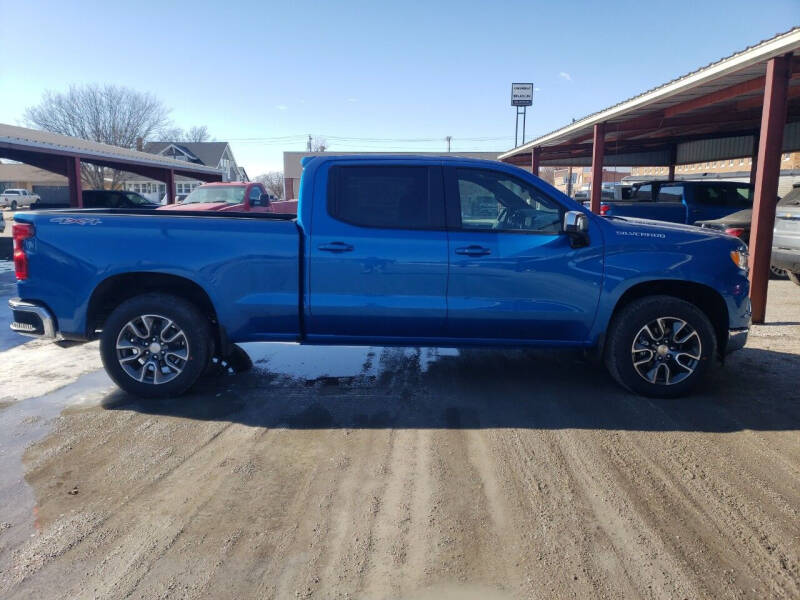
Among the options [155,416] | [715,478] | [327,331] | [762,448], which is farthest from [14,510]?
[762,448]

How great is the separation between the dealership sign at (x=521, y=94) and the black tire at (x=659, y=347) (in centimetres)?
5707

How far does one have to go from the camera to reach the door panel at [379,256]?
16.2 ft

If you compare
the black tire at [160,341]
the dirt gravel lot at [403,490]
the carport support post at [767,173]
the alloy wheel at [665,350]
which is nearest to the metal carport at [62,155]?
the black tire at [160,341]

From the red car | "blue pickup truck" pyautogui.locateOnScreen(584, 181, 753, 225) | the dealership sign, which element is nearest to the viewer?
"blue pickup truck" pyautogui.locateOnScreen(584, 181, 753, 225)

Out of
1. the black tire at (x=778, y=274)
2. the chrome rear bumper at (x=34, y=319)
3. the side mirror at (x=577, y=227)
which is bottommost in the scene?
the black tire at (x=778, y=274)

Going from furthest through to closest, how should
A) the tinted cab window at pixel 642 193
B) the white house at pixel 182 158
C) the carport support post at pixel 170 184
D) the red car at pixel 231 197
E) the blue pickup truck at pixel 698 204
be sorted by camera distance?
the white house at pixel 182 158
the carport support post at pixel 170 184
the tinted cab window at pixel 642 193
the red car at pixel 231 197
the blue pickup truck at pixel 698 204

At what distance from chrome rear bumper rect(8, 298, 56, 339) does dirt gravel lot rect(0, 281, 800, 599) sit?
0.60 metres

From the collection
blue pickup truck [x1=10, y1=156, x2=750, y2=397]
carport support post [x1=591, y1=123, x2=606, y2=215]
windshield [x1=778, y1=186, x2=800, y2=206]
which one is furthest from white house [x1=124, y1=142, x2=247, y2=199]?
blue pickup truck [x1=10, y1=156, x2=750, y2=397]

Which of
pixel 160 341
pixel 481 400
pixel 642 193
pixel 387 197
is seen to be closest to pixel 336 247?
pixel 387 197

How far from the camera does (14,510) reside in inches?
130

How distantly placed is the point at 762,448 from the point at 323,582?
3.20 m

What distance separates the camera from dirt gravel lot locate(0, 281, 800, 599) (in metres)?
2.76

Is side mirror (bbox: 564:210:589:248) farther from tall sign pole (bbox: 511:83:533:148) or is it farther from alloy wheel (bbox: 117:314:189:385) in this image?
tall sign pole (bbox: 511:83:533:148)

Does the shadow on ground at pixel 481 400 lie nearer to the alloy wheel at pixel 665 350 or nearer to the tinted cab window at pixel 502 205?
the alloy wheel at pixel 665 350
